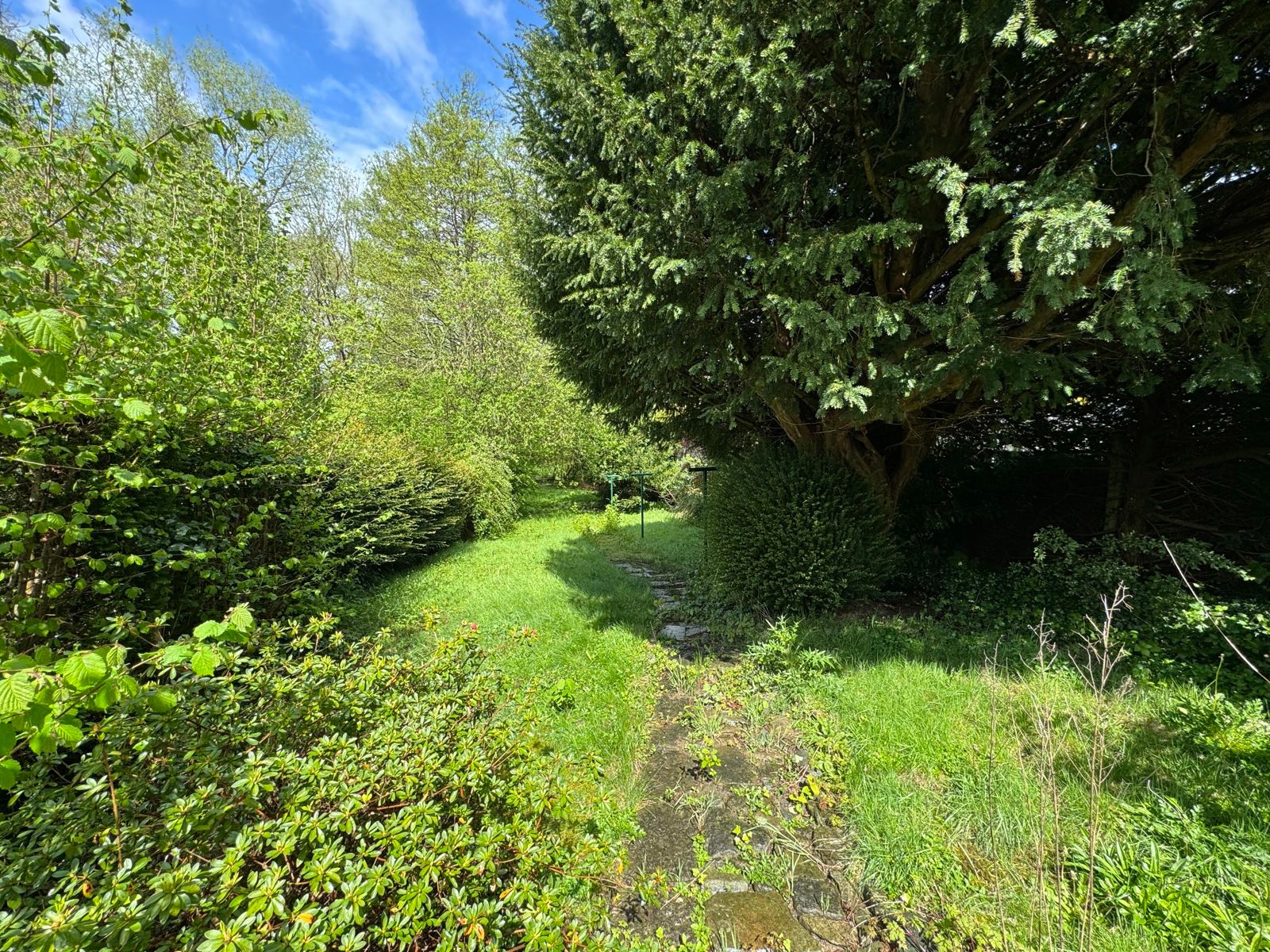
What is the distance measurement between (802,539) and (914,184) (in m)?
3.29

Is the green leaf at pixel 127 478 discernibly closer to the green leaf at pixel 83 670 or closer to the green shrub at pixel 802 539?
the green leaf at pixel 83 670

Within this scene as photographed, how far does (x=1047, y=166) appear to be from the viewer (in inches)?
106

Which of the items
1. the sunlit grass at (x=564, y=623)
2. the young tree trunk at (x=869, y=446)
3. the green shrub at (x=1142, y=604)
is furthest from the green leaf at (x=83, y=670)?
the young tree trunk at (x=869, y=446)

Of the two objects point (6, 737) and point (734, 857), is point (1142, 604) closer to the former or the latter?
point (734, 857)

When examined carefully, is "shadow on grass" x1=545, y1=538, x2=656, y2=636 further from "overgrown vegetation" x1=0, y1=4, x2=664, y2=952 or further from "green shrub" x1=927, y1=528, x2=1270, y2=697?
"green shrub" x1=927, y1=528, x2=1270, y2=697

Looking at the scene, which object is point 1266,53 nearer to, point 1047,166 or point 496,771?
point 1047,166

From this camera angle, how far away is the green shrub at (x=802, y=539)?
16.3 ft

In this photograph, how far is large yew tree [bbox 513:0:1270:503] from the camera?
262 centimetres

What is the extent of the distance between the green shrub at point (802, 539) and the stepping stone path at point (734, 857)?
201 centimetres

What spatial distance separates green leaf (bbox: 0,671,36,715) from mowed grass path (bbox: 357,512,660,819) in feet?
6.91

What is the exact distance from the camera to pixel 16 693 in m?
0.79

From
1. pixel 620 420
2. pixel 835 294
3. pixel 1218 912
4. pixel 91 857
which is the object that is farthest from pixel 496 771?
pixel 620 420

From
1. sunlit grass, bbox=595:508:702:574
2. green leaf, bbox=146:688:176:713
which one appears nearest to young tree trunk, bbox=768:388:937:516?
sunlit grass, bbox=595:508:702:574

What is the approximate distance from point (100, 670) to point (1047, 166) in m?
4.52
